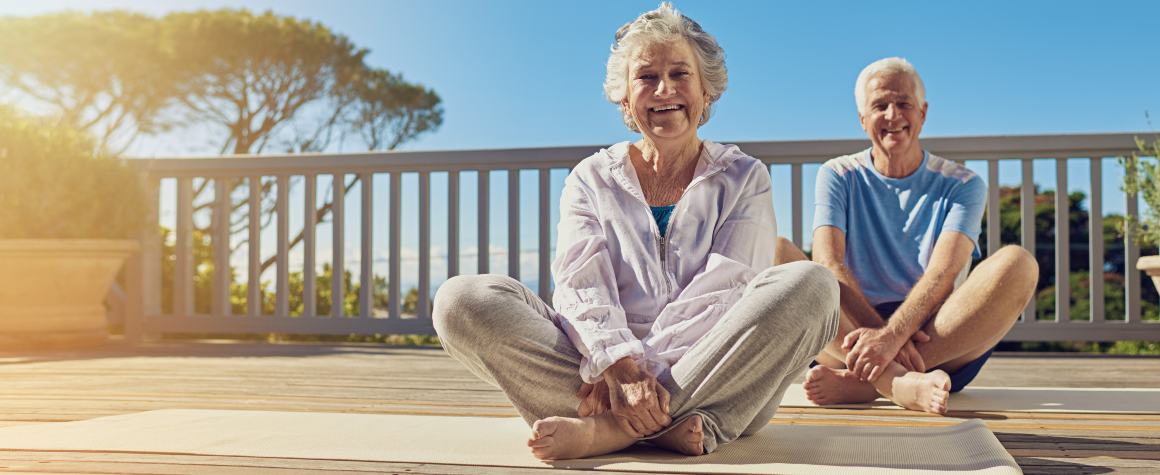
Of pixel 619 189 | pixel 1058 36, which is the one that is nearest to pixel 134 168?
pixel 619 189

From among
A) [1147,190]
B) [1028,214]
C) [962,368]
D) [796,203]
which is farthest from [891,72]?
[1028,214]

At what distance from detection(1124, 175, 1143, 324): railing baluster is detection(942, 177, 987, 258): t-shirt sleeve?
1.79 metres

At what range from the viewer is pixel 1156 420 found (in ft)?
5.84

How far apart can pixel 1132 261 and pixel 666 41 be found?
2906mm

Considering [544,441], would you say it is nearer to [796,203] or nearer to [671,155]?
[671,155]

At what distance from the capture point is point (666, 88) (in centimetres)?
148

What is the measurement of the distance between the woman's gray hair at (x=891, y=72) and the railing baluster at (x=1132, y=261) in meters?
1.84

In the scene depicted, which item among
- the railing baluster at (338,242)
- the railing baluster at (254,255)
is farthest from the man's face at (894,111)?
the railing baluster at (254,255)

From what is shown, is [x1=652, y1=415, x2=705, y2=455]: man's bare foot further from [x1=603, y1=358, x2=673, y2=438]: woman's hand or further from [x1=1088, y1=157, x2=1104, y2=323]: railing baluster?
[x1=1088, y1=157, x2=1104, y2=323]: railing baluster

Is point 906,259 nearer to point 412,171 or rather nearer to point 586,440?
point 586,440

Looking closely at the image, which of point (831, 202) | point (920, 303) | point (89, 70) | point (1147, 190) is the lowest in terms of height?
point (920, 303)

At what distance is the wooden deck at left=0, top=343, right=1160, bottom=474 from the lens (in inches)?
53.1

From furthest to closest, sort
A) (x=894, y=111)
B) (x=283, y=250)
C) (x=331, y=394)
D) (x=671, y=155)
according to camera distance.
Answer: (x=283, y=250) → (x=331, y=394) → (x=894, y=111) → (x=671, y=155)

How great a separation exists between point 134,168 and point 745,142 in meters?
2.70
